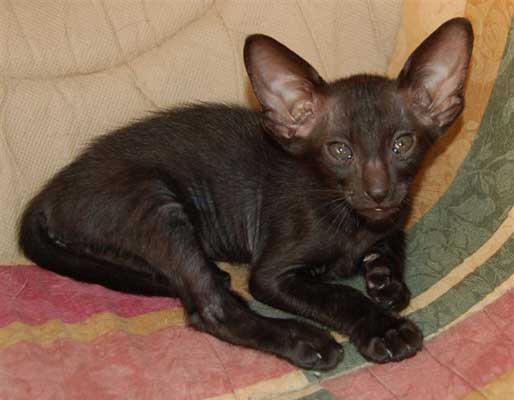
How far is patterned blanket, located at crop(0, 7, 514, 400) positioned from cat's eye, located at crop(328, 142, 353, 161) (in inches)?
18.0

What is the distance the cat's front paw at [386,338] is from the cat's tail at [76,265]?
1.91 ft

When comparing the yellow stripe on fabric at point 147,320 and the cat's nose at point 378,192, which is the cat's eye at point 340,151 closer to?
the cat's nose at point 378,192

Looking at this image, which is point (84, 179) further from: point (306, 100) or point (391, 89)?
point (391, 89)

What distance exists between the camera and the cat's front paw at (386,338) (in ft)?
6.40

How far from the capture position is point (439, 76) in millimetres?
2199

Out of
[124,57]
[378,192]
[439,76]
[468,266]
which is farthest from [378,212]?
[124,57]

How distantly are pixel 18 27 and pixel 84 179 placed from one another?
60cm

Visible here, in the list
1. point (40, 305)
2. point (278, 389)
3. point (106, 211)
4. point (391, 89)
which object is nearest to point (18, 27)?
point (106, 211)

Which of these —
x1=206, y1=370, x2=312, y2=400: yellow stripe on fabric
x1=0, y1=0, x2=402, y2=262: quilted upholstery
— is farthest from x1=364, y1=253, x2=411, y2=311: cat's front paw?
x1=0, y1=0, x2=402, y2=262: quilted upholstery

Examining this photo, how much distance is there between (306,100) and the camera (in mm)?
2273

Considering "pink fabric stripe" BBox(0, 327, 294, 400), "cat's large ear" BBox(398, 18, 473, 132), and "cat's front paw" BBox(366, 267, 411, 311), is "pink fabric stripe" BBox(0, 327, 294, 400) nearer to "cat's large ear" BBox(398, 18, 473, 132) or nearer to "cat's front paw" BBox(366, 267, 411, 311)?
"cat's front paw" BBox(366, 267, 411, 311)

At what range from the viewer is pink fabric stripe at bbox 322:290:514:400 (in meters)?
1.82

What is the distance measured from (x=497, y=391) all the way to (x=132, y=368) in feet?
2.84

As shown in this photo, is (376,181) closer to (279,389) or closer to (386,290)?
(386,290)
